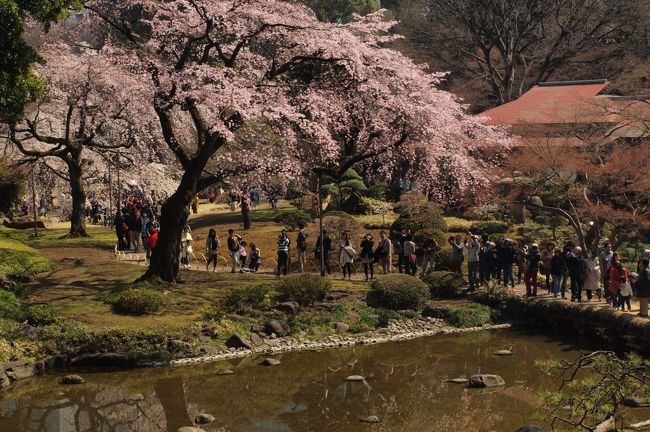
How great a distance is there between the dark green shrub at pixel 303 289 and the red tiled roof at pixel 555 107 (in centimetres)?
1385

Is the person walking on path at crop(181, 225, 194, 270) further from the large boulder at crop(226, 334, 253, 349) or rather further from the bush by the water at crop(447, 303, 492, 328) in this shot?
the bush by the water at crop(447, 303, 492, 328)

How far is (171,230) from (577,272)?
11.8 metres

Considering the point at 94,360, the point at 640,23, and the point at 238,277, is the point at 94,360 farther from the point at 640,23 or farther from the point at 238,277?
the point at 640,23

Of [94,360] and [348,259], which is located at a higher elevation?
[348,259]

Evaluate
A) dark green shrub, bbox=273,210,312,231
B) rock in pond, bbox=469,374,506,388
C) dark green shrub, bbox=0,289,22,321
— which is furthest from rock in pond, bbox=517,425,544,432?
dark green shrub, bbox=273,210,312,231

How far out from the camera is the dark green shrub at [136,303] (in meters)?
23.3

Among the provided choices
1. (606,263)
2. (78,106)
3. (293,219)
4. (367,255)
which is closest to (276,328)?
(367,255)

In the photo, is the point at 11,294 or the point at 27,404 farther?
the point at 11,294

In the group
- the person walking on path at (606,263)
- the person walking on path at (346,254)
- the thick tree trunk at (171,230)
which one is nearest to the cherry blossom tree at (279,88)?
the thick tree trunk at (171,230)

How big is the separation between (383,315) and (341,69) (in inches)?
296

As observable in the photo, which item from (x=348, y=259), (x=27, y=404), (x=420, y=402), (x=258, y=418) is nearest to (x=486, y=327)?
(x=348, y=259)

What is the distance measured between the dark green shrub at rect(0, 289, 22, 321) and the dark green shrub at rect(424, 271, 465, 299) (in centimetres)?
1244

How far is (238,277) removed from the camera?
2877 cm

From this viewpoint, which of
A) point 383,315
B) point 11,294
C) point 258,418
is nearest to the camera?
point 258,418
